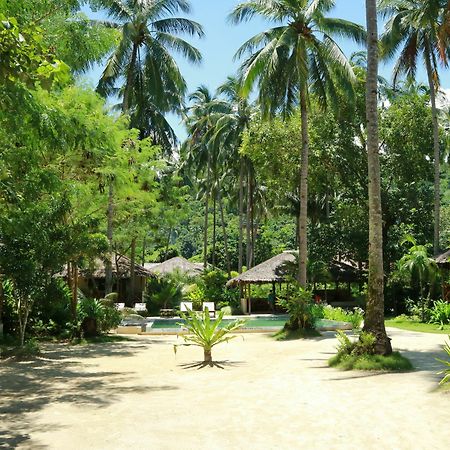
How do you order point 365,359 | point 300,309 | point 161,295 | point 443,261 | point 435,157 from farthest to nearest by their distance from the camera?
point 161,295 → point 435,157 → point 443,261 → point 300,309 → point 365,359

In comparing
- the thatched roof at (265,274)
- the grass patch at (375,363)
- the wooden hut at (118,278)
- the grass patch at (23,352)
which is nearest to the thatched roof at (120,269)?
the wooden hut at (118,278)

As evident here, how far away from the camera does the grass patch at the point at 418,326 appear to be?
→ 19.0 metres

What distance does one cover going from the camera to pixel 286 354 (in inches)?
532

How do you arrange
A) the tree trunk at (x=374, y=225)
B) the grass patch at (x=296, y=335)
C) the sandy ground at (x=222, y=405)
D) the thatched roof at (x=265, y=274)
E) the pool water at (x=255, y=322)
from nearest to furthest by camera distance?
the sandy ground at (x=222, y=405), the tree trunk at (x=374, y=225), the grass patch at (x=296, y=335), the pool water at (x=255, y=322), the thatched roof at (x=265, y=274)

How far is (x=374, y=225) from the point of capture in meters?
11.0

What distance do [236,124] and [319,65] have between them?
49.3 feet

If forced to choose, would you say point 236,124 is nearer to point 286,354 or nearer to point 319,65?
point 319,65

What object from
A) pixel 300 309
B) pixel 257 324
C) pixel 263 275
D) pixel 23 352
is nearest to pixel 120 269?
pixel 263 275

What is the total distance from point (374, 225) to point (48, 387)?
655 cm

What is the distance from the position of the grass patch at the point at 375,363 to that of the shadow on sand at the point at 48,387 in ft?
10.8

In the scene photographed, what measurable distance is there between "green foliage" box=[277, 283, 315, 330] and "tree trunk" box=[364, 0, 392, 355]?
243 inches

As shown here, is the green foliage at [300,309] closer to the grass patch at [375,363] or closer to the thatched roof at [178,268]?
the grass patch at [375,363]

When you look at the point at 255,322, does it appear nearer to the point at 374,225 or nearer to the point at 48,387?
the point at 374,225

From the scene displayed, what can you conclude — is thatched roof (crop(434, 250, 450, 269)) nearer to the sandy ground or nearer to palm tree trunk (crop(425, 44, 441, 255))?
palm tree trunk (crop(425, 44, 441, 255))
